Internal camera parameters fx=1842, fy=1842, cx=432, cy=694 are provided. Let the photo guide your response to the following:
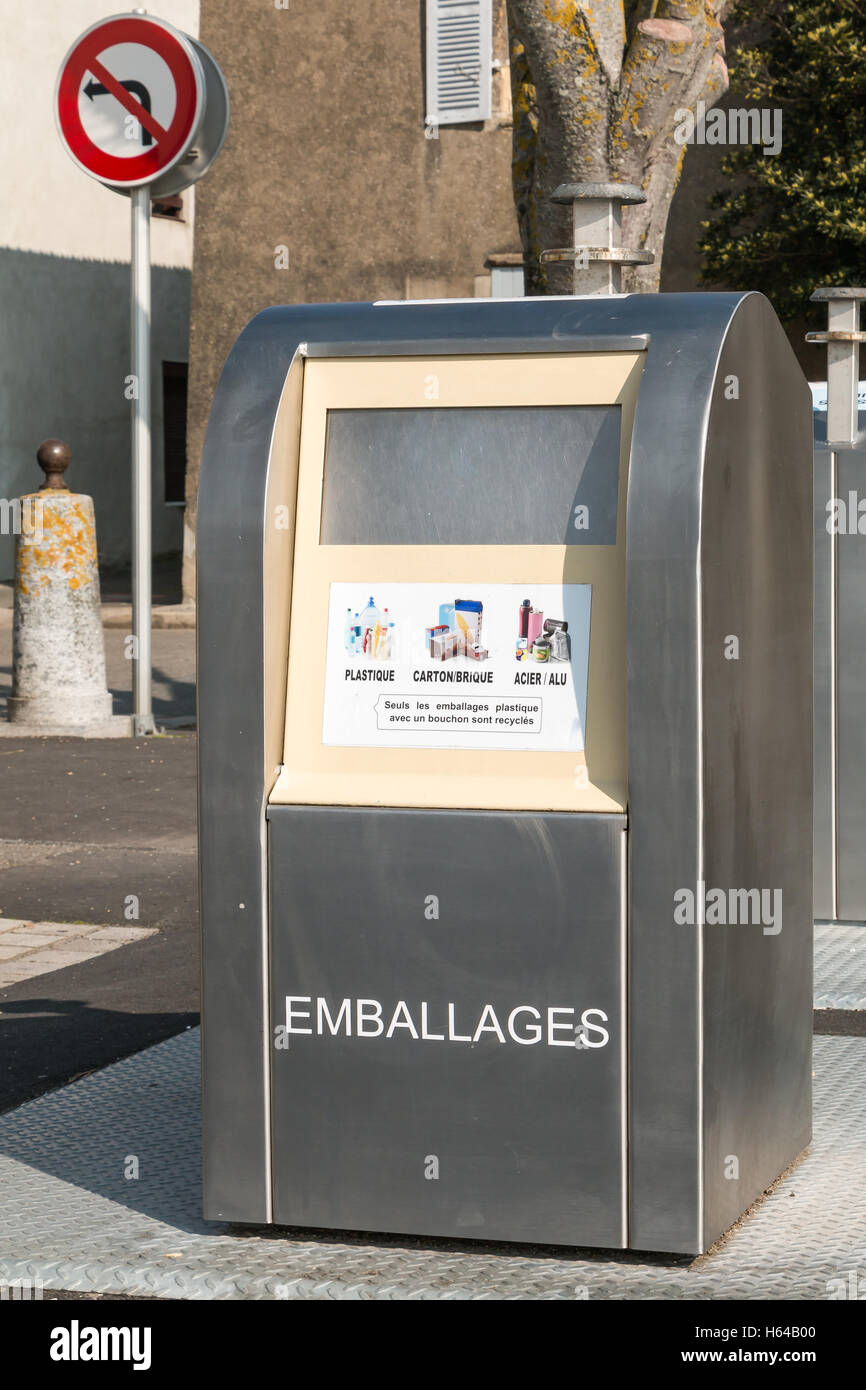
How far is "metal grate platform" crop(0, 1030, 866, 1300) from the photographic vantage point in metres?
3.03

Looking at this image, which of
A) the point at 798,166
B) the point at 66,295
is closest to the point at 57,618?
the point at 798,166

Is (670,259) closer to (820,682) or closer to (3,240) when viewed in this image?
(3,240)

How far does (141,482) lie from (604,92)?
368 cm

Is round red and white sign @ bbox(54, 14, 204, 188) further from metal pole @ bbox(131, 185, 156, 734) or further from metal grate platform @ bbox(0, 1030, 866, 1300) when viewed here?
metal grate platform @ bbox(0, 1030, 866, 1300)

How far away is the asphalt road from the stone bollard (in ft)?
0.69

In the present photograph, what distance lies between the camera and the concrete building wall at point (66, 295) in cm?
1936

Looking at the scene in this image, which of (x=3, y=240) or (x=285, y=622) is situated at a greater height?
(x=3, y=240)

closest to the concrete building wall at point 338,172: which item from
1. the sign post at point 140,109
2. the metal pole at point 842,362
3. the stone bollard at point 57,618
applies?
the sign post at point 140,109

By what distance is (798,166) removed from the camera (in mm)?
17312

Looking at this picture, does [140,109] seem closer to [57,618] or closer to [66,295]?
[57,618]

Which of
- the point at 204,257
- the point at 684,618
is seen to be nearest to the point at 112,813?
the point at 684,618

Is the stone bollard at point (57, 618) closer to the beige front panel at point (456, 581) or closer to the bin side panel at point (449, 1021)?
the beige front panel at point (456, 581)
